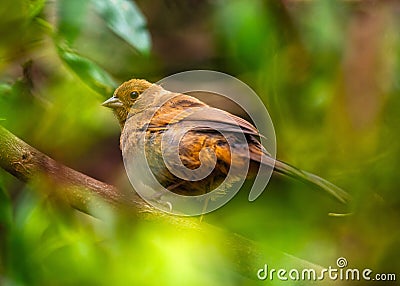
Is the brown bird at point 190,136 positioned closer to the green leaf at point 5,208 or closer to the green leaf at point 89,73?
the green leaf at point 89,73

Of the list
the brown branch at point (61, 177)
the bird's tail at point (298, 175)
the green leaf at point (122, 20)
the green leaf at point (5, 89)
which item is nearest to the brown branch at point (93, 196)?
the brown branch at point (61, 177)

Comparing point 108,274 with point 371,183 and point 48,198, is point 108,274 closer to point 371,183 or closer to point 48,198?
point 48,198

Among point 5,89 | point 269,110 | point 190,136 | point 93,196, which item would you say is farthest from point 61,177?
point 269,110

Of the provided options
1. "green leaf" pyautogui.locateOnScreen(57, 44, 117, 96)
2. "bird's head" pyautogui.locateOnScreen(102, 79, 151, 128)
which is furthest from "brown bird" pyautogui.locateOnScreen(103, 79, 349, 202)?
"green leaf" pyautogui.locateOnScreen(57, 44, 117, 96)

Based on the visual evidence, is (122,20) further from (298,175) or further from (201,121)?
(298,175)

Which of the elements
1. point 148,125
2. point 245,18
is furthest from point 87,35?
point 148,125

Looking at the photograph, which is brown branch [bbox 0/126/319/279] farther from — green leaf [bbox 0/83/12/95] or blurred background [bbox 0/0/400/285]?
green leaf [bbox 0/83/12/95]
